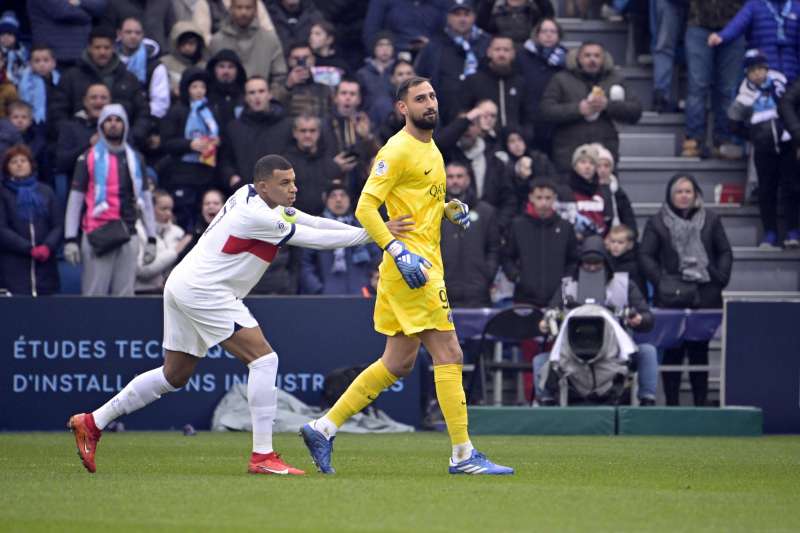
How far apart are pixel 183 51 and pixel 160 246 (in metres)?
2.84

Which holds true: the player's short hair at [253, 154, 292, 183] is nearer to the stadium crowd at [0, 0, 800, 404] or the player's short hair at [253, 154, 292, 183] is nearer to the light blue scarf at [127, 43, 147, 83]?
the stadium crowd at [0, 0, 800, 404]

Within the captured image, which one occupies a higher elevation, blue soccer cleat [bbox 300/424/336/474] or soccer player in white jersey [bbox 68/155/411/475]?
soccer player in white jersey [bbox 68/155/411/475]

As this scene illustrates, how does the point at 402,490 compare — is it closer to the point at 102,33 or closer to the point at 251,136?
the point at 251,136

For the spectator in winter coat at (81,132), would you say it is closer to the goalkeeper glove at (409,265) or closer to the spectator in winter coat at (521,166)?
the spectator in winter coat at (521,166)

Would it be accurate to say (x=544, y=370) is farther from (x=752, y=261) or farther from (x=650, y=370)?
(x=752, y=261)

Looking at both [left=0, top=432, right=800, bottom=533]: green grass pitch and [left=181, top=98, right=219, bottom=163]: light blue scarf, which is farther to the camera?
[left=181, top=98, right=219, bottom=163]: light blue scarf

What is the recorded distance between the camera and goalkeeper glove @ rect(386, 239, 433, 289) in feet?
33.9

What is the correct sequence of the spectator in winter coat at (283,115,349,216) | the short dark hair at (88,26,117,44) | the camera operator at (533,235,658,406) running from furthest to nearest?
the short dark hair at (88,26,117,44) < the spectator in winter coat at (283,115,349,216) < the camera operator at (533,235,658,406)

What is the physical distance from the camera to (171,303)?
36.2ft

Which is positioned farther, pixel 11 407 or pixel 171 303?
pixel 11 407

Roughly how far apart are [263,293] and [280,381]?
129cm

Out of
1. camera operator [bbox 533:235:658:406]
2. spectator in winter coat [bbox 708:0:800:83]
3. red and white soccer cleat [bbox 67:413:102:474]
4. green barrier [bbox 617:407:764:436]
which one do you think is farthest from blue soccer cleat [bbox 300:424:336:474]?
spectator in winter coat [bbox 708:0:800:83]

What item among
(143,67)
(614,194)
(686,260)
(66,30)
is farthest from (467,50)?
(66,30)

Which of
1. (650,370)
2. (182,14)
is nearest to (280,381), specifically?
(650,370)
